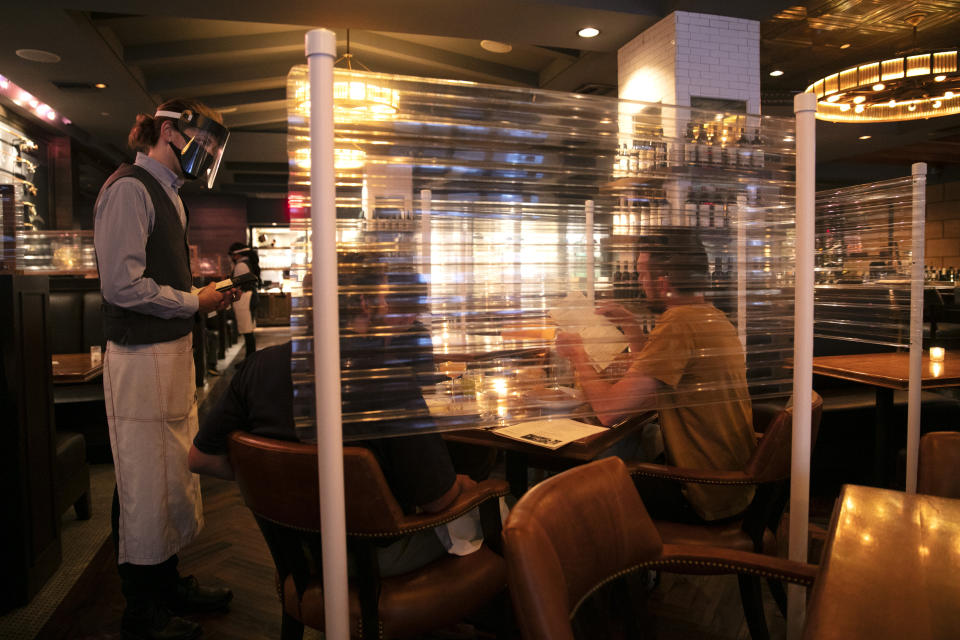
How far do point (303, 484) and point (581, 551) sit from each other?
55 centimetres

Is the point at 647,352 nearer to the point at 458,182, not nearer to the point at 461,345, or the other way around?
the point at 461,345

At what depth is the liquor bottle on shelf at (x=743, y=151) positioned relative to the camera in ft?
4.58

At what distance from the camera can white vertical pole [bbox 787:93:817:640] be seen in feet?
4.39

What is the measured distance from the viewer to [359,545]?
4.10 feet

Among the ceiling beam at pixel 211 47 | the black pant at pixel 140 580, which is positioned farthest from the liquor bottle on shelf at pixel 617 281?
the ceiling beam at pixel 211 47

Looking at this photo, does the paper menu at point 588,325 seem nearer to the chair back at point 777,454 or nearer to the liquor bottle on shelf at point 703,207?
the liquor bottle on shelf at point 703,207

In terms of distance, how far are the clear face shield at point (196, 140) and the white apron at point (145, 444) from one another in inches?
21.6

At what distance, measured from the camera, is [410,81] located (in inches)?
42.5

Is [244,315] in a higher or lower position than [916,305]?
lower

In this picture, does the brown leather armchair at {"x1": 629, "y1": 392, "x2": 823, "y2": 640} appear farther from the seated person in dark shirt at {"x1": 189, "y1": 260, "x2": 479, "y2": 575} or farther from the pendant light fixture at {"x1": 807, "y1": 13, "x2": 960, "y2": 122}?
the pendant light fixture at {"x1": 807, "y1": 13, "x2": 960, "y2": 122}

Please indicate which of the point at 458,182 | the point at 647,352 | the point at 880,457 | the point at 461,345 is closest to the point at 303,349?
the point at 461,345

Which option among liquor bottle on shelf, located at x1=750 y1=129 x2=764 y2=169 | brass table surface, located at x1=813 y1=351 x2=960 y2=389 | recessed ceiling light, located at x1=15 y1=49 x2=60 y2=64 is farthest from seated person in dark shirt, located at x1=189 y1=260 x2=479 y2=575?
recessed ceiling light, located at x1=15 y1=49 x2=60 y2=64

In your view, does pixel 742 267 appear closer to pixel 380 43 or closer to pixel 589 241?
pixel 589 241

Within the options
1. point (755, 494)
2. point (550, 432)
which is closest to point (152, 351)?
point (550, 432)
